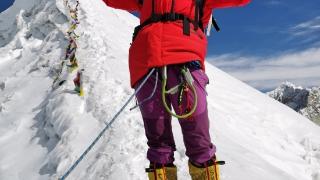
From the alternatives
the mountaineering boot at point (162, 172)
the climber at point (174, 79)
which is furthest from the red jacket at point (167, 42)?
the mountaineering boot at point (162, 172)

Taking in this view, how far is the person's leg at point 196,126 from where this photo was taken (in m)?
3.23

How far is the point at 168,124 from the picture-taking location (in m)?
3.37

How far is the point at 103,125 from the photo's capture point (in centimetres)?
754

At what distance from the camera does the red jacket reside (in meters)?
3.23

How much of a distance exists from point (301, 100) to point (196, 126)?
76.9 metres

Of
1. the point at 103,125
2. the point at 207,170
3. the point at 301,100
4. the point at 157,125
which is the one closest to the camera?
the point at 207,170

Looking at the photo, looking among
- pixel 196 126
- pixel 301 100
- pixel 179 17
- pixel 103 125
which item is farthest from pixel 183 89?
pixel 301 100

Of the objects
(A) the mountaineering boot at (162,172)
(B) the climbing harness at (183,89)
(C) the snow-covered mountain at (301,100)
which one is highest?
(B) the climbing harness at (183,89)

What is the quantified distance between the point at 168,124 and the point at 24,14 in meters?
21.6

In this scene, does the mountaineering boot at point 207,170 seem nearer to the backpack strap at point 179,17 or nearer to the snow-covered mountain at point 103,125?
the backpack strap at point 179,17

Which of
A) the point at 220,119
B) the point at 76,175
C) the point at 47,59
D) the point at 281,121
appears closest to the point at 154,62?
the point at 76,175

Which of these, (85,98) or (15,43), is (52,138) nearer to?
(85,98)

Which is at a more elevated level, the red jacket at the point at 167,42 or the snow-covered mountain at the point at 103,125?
the red jacket at the point at 167,42

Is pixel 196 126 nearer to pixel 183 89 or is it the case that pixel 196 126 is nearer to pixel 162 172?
pixel 183 89
